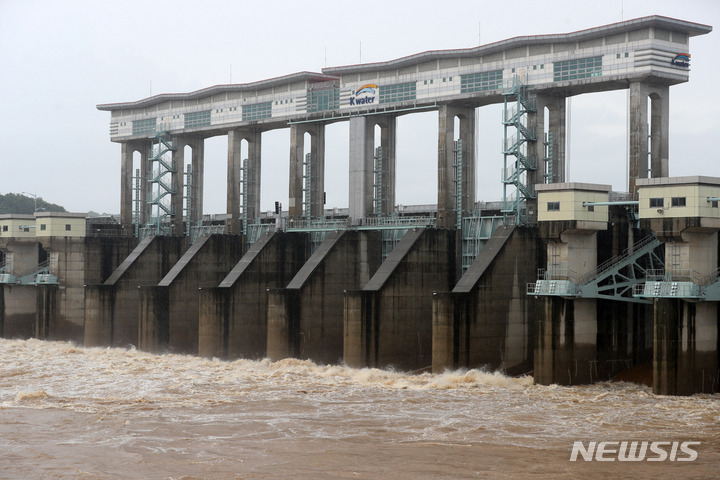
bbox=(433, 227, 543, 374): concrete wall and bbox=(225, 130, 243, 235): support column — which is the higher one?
bbox=(225, 130, 243, 235): support column

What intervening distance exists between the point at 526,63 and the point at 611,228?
882cm

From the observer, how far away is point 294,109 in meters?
53.0

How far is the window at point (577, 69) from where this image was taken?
135 feet

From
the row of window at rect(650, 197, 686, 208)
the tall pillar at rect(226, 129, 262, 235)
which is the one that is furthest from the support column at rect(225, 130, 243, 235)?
the row of window at rect(650, 197, 686, 208)

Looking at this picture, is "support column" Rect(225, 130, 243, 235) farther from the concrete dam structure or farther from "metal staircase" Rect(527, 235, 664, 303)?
"metal staircase" Rect(527, 235, 664, 303)

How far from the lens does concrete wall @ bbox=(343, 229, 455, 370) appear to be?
41219mm

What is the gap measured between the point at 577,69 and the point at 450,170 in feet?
24.7

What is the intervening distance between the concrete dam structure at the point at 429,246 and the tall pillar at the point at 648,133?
3.3 inches

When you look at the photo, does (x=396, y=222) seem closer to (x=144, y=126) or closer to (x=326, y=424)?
(x=326, y=424)

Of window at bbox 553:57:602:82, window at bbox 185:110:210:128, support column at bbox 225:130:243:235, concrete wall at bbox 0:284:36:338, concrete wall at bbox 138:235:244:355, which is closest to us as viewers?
window at bbox 553:57:602:82

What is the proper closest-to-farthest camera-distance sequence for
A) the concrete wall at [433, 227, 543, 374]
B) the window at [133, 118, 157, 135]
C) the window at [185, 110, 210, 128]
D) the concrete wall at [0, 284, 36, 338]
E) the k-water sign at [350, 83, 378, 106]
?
the concrete wall at [433, 227, 543, 374] → the k-water sign at [350, 83, 378, 106] → the window at [185, 110, 210, 128] → the concrete wall at [0, 284, 36, 338] → the window at [133, 118, 157, 135]

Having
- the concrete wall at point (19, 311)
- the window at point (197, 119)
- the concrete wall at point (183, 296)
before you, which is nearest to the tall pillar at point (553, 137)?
the concrete wall at point (183, 296)

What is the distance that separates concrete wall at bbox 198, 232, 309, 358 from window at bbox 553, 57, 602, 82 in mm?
15808

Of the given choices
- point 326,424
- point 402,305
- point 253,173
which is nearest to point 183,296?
point 253,173
